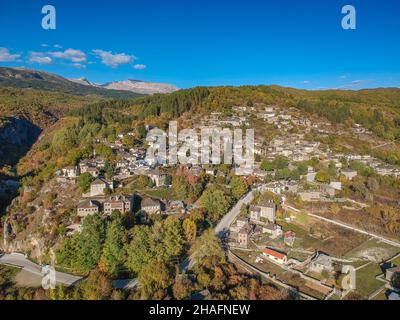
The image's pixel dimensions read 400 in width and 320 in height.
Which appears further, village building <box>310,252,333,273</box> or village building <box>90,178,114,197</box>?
village building <box>90,178,114,197</box>

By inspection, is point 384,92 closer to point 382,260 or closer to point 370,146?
point 370,146

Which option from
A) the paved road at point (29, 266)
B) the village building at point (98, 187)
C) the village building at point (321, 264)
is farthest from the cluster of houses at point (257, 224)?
the village building at point (98, 187)

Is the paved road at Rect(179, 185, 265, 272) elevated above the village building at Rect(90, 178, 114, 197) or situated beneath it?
situated beneath

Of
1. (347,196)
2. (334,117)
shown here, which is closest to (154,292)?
(347,196)

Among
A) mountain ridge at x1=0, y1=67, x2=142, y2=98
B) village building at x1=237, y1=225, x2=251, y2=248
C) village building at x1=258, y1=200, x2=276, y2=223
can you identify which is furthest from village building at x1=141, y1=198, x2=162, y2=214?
mountain ridge at x1=0, y1=67, x2=142, y2=98

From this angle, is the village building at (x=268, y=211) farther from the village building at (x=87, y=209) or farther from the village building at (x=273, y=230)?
the village building at (x=87, y=209)

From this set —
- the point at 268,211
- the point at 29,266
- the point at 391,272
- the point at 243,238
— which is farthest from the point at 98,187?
the point at 391,272

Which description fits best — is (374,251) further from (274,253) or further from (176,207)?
(176,207)

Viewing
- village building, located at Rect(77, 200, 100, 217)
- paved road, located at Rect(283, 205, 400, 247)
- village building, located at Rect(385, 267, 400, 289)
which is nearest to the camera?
village building, located at Rect(385, 267, 400, 289)

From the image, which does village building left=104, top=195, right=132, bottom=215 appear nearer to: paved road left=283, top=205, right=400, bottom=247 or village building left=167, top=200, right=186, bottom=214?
village building left=167, top=200, right=186, bottom=214
